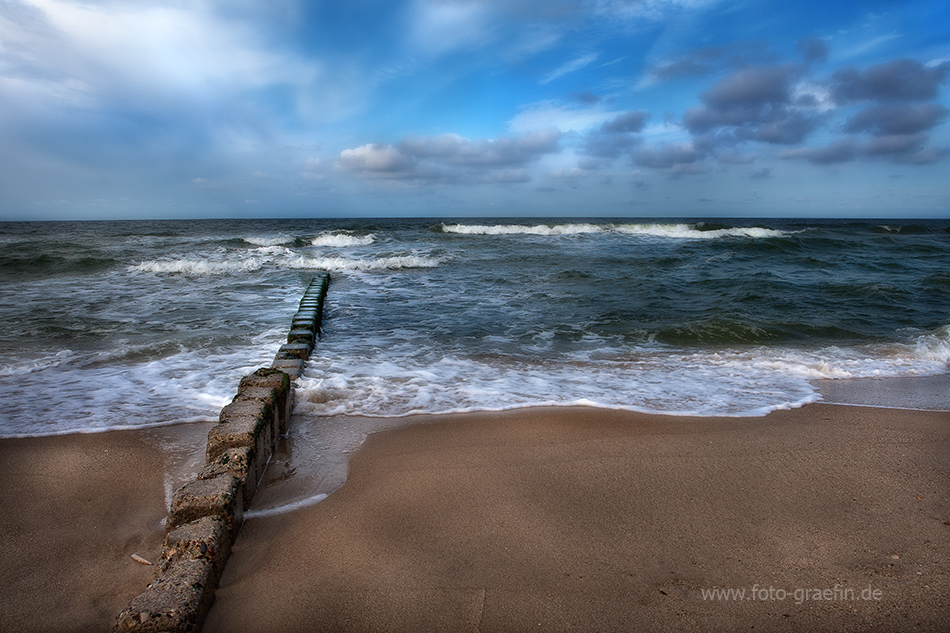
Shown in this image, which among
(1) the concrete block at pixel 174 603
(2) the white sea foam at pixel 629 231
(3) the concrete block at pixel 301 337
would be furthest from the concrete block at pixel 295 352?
(2) the white sea foam at pixel 629 231

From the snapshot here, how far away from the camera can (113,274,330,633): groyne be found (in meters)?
1.67

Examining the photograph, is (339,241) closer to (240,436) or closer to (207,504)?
(240,436)

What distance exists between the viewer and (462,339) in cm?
627

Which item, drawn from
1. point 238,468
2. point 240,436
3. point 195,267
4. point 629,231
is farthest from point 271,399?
point 629,231

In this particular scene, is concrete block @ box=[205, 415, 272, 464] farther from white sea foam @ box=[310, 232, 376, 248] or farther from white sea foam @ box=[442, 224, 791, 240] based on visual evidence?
white sea foam @ box=[442, 224, 791, 240]

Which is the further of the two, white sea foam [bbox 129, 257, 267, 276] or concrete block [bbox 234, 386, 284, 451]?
white sea foam [bbox 129, 257, 267, 276]

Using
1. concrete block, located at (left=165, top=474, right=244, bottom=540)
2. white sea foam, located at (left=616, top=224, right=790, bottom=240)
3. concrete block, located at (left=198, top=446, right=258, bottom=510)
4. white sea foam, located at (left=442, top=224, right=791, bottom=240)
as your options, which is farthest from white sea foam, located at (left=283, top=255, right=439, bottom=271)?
white sea foam, located at (left=616, top=224, right=790, bottom=240)

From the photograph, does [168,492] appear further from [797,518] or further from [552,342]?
[552,342]

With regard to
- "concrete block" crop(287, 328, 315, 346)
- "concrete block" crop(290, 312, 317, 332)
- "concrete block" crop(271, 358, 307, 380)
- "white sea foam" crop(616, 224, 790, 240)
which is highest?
"white sea foam" crop(616, 224, 790, 240)

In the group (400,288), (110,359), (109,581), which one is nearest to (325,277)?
(400,288)

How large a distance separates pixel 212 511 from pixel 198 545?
9.3 inches

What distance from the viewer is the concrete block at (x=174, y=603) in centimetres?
162

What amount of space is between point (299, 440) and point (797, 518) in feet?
9.45

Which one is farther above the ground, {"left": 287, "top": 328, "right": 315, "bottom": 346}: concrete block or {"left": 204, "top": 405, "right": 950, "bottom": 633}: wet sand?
{"left": 287, "top": 328, "right": 315, "bottom": 346}: concrete block
